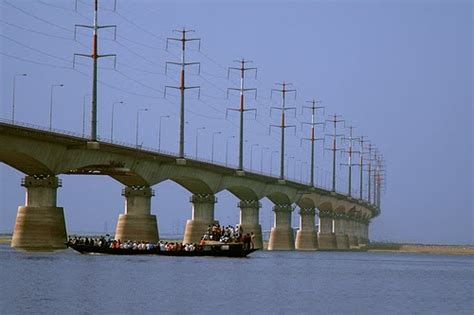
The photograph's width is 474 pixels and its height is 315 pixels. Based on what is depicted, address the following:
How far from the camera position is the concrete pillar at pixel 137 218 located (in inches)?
5664

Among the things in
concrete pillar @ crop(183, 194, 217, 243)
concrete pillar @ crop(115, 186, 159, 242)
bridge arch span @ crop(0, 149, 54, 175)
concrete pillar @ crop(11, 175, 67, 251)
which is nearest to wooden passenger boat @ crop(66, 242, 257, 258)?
concrete pillar @ crop(115, 186, 159, 242)

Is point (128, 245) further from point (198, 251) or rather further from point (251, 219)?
point (251, 219)

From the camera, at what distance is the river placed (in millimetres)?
68500

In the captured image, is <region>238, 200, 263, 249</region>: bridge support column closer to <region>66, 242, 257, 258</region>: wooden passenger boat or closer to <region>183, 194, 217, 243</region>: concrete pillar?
<region>183, 194, 217, 243</region>: concrete pillar

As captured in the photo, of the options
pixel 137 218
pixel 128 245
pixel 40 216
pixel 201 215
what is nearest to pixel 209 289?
pixel 40 216

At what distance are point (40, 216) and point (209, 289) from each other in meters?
43.0

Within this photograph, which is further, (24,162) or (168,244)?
(168,244)

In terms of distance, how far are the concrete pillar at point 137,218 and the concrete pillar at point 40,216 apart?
810 inches

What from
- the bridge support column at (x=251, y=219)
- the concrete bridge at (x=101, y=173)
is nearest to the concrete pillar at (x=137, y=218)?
the concrete bridge at (x=101, y=173)

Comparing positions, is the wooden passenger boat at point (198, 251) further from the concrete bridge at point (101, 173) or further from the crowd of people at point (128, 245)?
the concrete bridge at point (101, 173)

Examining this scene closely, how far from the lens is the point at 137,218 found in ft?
473

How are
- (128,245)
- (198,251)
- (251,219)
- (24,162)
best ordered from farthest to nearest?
(251,219) < (198,251) < (128,245) < (24,162)

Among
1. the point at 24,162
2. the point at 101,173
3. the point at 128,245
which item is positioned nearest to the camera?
the point at 24,162

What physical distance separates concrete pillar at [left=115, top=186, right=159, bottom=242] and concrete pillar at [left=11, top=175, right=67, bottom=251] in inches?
810
